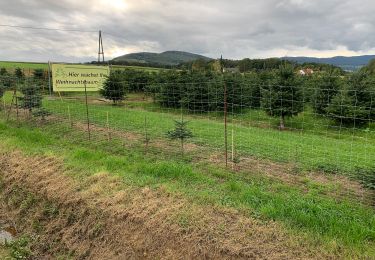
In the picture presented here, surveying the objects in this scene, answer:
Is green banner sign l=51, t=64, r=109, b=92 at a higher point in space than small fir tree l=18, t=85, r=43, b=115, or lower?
higher

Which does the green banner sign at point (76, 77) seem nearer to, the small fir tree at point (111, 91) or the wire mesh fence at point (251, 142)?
the small fir tree at point (111, 91)

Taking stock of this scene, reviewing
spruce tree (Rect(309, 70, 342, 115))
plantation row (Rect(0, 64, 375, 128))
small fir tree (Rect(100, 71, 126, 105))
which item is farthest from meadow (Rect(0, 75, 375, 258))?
small fir tree (Rect(100, 71, 126, 105))

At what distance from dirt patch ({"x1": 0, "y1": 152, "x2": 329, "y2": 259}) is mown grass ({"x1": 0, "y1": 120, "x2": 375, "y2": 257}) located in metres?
0.28

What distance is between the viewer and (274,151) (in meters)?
8.60

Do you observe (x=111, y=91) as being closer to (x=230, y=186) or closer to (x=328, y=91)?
(x=328, y=91)

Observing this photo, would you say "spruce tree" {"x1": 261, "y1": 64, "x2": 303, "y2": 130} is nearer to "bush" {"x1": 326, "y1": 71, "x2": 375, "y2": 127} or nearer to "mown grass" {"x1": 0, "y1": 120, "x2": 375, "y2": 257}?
"bush" {"x1": 326, "y1": 71, "x2": 375, "y2": 127}

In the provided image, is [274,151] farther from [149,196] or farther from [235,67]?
[235,67]

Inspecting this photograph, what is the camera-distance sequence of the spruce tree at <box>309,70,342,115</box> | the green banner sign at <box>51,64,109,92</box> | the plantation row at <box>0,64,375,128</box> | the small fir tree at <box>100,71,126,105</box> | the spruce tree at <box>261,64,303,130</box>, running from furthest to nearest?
the small fir tree at <box>100,71,126,105</box>, the green banner sign at <box>51,64,109,92</box>, the spruce tree at <box>309,70,342,115</box>, the spruce tree at <box>261,64,303,130</box>, the plantation row at <box>0,64,375,128</box>

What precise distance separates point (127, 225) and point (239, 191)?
6.74 feet

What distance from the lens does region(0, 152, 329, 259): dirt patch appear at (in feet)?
14.1

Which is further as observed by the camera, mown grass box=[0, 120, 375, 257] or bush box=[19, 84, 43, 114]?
bush box=[19, 84, 43, 114]

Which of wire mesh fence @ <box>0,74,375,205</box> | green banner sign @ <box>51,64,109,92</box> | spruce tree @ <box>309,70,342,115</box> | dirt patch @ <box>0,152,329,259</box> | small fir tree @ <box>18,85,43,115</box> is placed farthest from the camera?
green banner sign @ <box>51,64,109,92</box>

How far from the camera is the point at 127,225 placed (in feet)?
16.7

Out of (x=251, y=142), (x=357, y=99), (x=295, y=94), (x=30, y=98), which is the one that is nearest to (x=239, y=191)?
(x=251, y=142)
